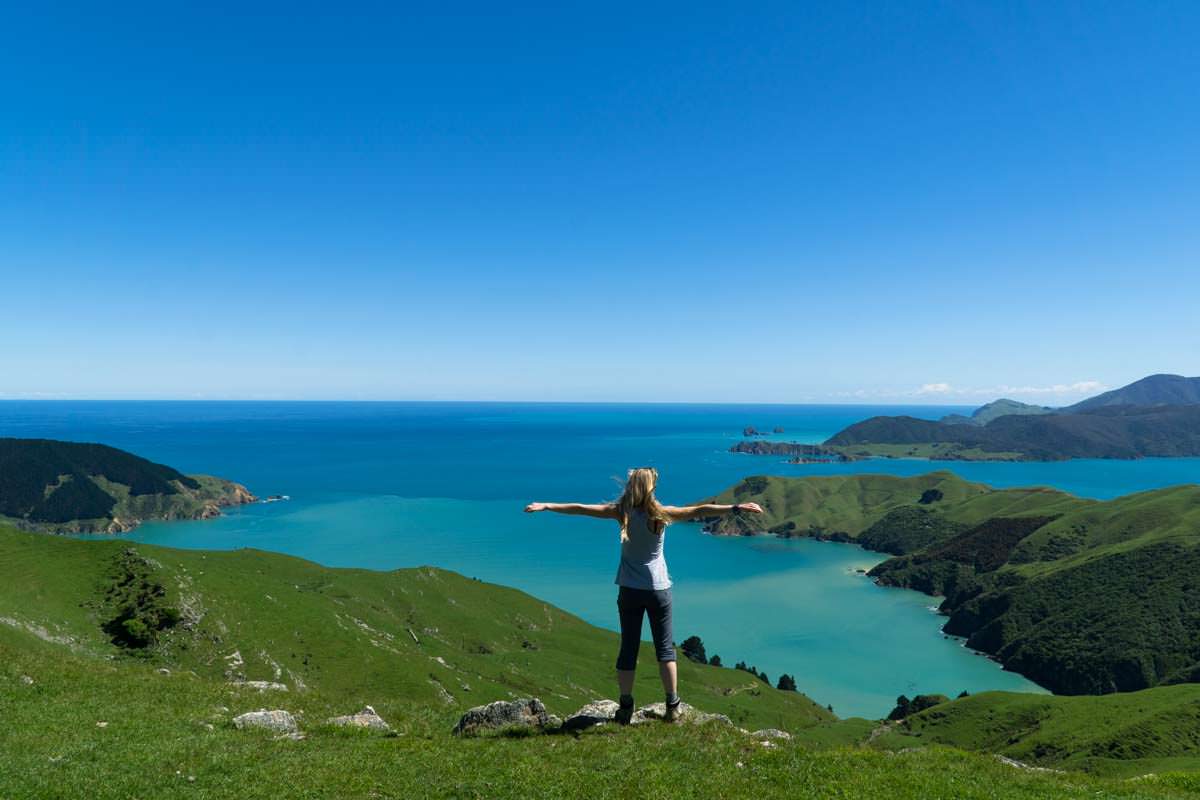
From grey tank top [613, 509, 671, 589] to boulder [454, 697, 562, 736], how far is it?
5787 millimetres

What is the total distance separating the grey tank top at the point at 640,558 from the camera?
437 inches

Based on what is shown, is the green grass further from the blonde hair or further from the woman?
the blonde hair

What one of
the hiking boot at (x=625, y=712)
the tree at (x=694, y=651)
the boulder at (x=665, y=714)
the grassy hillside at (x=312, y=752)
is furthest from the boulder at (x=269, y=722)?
the tree at (x=694, y=651)

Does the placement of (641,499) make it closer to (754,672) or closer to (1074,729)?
(1074,729)

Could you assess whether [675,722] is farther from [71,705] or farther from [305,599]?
[305,599]

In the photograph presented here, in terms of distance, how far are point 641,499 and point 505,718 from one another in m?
8.25

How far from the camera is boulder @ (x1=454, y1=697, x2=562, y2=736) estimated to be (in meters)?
14.7

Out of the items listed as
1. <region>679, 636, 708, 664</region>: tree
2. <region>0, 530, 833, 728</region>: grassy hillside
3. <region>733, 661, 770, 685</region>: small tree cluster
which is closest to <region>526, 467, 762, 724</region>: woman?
<region>0, 530, 833, 728</region>: grassy hillside

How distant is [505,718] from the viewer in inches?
597

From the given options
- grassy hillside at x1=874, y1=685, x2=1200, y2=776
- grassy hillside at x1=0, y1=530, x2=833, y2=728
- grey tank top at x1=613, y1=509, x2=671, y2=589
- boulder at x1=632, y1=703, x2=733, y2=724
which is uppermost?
grey tank top at x1=613, y1=509, x2=671, y2=589

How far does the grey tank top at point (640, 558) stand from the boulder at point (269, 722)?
11237mm

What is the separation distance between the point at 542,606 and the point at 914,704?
277ft

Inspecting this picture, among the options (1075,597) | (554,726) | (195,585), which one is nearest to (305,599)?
(195,585)

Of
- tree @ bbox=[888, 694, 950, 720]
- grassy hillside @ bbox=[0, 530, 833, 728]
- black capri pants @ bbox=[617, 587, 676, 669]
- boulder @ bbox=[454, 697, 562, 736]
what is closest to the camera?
black capri pants @ bbox=[617, 587, 676, 669]
